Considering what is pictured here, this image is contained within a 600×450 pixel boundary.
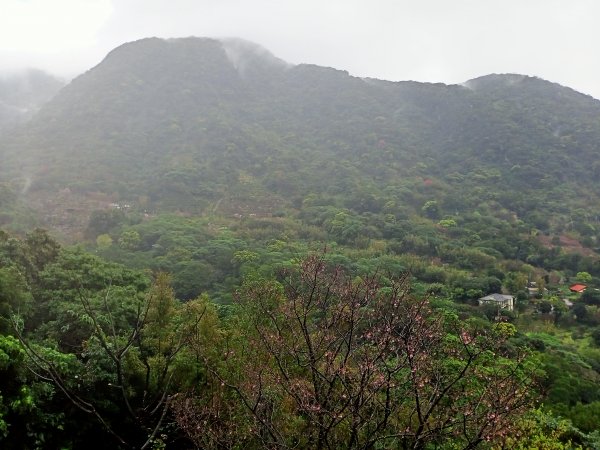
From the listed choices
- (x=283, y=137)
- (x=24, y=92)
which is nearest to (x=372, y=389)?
(x=283, y=137)

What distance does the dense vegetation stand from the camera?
22.7ft

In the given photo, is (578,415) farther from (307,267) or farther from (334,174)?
(334,174)

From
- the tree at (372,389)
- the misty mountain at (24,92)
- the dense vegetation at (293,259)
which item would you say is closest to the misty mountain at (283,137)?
the dense vegetation at (293,259)

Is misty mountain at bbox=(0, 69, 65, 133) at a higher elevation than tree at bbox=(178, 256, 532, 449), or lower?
higher

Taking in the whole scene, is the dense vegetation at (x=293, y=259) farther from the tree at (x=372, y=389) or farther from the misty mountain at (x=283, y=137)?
the misty mountain at (x=283, y=137)

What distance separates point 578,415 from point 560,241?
42.9 m

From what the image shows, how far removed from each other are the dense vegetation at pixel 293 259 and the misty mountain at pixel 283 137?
1.44ft

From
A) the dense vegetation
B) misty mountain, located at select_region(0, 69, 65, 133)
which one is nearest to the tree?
the dense vegetation

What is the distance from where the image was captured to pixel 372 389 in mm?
6203

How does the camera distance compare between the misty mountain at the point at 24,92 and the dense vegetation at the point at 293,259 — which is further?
the misty mountain at the point at 24,92

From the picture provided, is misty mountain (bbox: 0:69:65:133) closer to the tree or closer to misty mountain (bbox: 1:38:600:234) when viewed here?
misty mountain (bbox: 1:38:600:234)

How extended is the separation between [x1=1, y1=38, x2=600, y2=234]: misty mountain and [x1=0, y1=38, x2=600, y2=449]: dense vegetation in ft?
1.44

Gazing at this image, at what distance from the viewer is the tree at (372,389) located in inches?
228

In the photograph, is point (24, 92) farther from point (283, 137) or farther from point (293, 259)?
point (293, 259)
